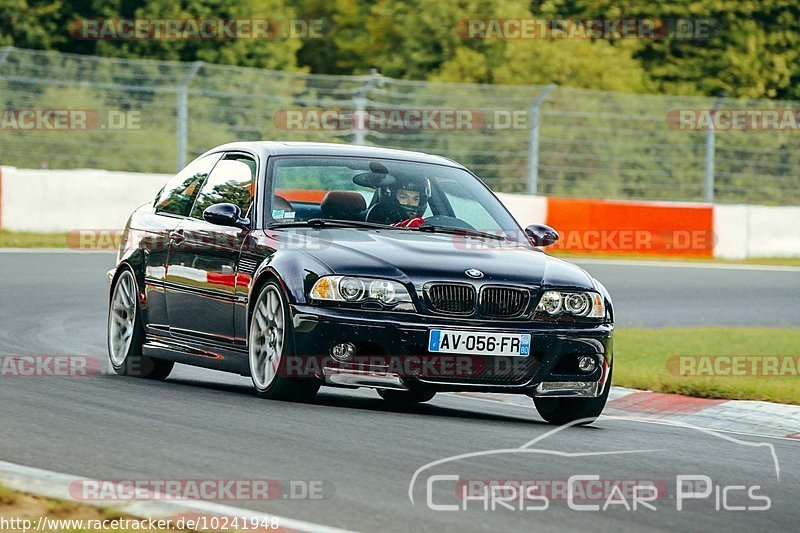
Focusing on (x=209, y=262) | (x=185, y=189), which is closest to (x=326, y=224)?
(x=209, y=262)

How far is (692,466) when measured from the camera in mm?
7512

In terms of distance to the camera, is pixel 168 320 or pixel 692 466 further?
pixel 168 320

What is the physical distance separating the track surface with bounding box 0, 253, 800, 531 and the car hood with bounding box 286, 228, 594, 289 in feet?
2.47

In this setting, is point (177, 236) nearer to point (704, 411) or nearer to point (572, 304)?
point (572, 304)

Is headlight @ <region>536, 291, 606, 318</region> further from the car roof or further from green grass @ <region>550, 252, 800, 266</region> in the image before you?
green grass @ <region>550, 252, 800, 266</region>

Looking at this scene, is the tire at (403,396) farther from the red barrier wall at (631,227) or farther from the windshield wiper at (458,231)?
the red barrier wall at (631,227)

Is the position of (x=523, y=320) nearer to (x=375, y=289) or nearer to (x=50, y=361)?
(x=375, y=289)

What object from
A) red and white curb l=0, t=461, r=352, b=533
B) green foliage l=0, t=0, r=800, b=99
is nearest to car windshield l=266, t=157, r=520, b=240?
red and white curb l=0, t=461, r=352, b=533

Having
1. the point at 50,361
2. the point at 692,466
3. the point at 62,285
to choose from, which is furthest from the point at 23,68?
the point at 692,466

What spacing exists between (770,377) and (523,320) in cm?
467

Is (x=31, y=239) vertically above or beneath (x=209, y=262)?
beneath

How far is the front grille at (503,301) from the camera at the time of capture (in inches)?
347

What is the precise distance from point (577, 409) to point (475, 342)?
984mm

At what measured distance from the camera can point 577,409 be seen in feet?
30.8
